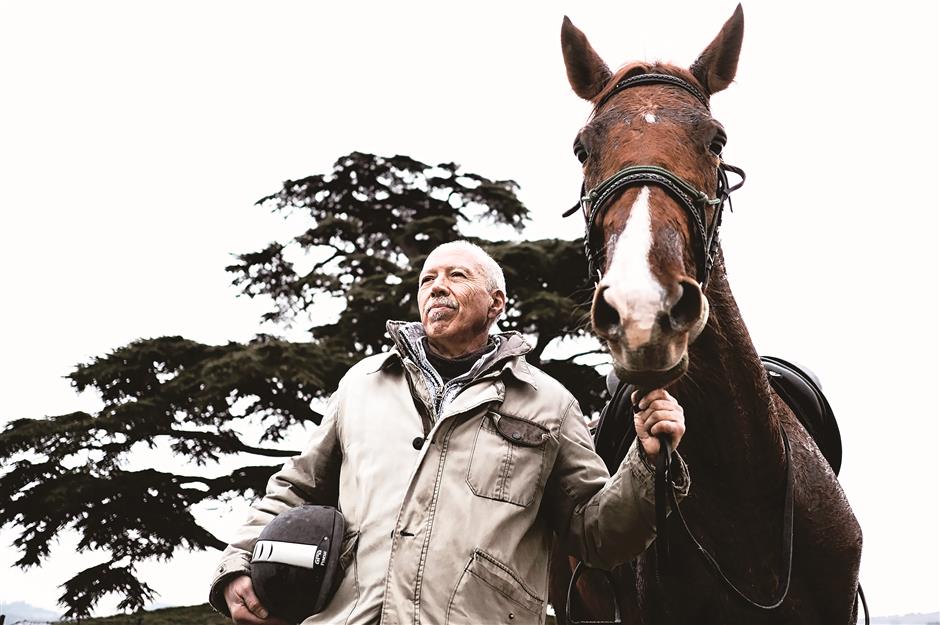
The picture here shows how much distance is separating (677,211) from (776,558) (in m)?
1.43

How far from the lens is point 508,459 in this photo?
2.60 m

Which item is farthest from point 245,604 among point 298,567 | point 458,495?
point 458,495

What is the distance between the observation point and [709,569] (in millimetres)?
2840

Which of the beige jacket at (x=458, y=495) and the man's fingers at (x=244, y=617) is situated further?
the man's fingers at (x=244, y=617)

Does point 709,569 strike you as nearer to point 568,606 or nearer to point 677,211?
point 568,606

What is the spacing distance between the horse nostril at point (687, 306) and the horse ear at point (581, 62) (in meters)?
1.46

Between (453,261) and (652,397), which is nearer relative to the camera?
(652,397)

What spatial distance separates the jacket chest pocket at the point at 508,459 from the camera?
8.34ft

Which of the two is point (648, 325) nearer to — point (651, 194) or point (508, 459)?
point (651, 194)

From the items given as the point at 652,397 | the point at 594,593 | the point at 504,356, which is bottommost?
the point at 594,593

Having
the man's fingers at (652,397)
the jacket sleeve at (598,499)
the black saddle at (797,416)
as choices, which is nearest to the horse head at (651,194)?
the man's fingers at (652,397)

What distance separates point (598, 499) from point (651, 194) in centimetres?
101

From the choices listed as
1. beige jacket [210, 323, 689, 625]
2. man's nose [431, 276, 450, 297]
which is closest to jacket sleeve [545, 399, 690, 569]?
beige jacket [210, 323, 689, 625]

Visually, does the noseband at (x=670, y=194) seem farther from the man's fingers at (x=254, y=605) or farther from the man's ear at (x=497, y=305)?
the man's fingers at (x=254, y=605)
